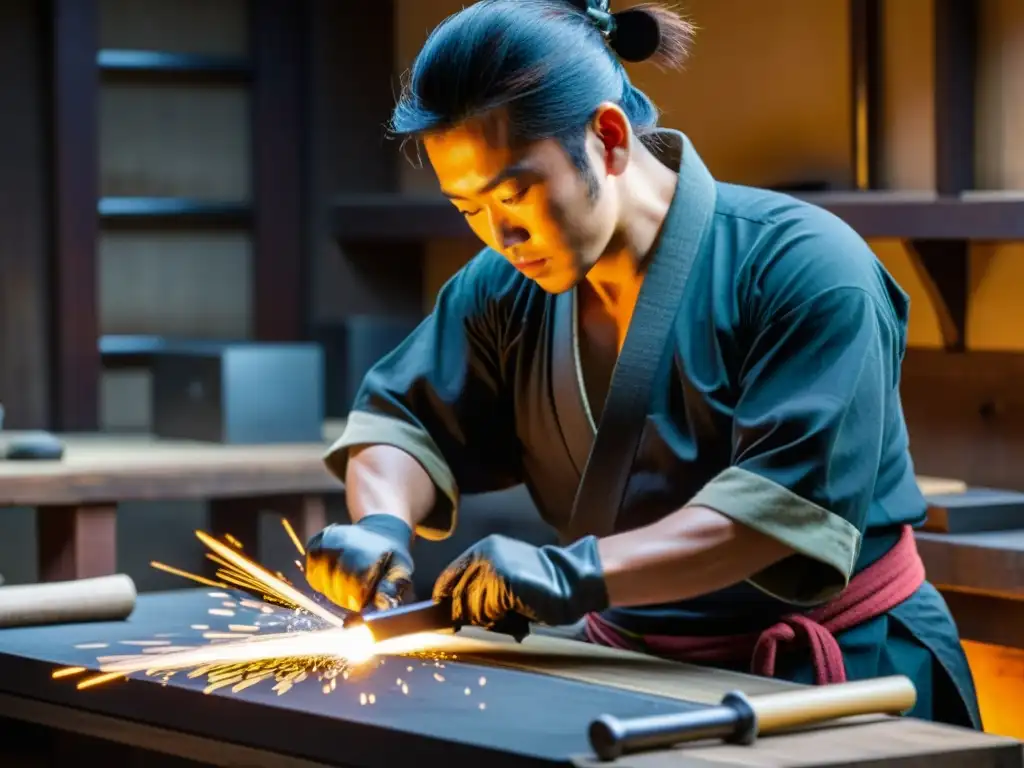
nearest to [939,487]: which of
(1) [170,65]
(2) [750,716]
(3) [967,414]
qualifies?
(3) [967,414]

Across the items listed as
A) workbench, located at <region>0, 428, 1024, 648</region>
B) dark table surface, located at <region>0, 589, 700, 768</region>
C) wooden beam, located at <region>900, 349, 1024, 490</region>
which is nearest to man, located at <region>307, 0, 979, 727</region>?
dark table surface, located at <region>0, 589, 700, 768</region>

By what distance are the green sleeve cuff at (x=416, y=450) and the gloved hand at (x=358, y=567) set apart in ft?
0.74

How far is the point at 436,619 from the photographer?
2.12 m

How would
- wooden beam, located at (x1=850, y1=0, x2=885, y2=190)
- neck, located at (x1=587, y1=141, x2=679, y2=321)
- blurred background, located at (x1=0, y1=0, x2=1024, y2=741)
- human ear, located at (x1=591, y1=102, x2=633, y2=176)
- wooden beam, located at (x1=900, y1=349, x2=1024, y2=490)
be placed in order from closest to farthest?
1. human ear, located at (x1=591, y1=102, x2=633, y2=176)
2. neck, located at (x1=587, y1=141, x2=679, y2=321)
3. wooden beam, located at (x1=900, y1=349, x2=1024, y2=490)
4. wooden beam, located at (x1=850, y1=0, x2=885, y2=190)
5. blurred background, located at (x1=0, y1=0, x2=1024, y2=741)

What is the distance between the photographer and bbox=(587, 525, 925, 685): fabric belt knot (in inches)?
87.0

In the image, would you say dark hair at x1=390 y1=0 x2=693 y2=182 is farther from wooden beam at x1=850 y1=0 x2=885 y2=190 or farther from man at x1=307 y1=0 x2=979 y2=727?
wooden beam at x1=850 y1=0 x2=885 y2=190

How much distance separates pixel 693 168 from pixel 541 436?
0.41 m

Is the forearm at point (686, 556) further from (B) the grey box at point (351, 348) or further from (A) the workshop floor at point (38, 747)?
(B) the grey box at point (351, 348)

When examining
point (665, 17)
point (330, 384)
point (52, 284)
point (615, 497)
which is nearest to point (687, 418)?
point (615, 497)

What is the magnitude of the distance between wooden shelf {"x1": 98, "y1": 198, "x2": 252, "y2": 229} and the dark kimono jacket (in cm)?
285

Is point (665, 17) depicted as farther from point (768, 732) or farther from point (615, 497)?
point (768, 732)

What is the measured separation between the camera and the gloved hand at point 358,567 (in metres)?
2.23

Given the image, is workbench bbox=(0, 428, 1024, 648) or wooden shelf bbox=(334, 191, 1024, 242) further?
wooden shelf bbox=(334, 191, 1024, 242)

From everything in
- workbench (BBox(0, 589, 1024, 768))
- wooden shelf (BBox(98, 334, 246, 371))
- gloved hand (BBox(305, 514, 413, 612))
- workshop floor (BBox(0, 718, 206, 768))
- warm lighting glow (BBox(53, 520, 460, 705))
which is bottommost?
workshop floor (BBox(0, 718, 206, 768))
